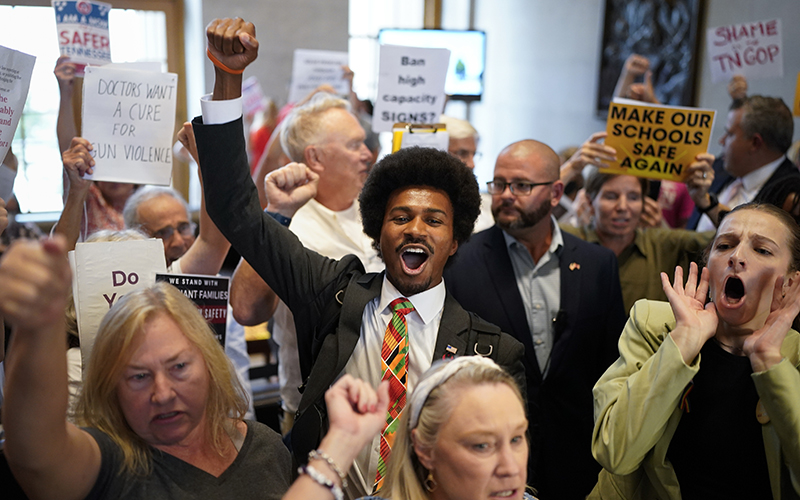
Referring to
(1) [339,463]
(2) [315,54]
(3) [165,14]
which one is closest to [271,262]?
(1) [339,463]

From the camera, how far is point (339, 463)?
4.22 feet

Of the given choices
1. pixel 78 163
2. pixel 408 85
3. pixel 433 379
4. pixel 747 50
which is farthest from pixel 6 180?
pixel 747 50

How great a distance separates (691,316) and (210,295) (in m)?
1.34

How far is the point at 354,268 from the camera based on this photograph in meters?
2.04

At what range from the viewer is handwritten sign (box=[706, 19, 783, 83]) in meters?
4.16

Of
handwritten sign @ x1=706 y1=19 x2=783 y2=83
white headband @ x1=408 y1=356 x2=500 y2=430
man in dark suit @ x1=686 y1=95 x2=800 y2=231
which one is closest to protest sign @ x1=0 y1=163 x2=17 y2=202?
white headband @ x1=408 y1=356 x2=500 y2=430

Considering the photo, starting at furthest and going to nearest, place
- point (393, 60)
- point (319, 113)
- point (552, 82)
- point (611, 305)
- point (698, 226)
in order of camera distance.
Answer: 1. point (552, 82)
2. point (698, 226)
3. point (393, 60)
4. point (319, 113)
5. point (611, 305)

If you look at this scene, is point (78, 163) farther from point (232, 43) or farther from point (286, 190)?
point (232, 43)

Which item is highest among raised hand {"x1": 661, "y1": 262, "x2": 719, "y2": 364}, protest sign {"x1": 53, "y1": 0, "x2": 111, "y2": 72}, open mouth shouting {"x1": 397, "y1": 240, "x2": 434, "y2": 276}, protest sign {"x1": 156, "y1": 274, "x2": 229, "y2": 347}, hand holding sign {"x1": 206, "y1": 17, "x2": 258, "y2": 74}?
protest sign {"x1": 53, "y1": 0, "x2": 111, "y2": 72}

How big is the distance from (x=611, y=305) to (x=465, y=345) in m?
0.98

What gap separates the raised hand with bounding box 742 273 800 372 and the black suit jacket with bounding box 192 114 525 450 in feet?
1.83

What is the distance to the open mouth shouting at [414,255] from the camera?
1869 millimetres

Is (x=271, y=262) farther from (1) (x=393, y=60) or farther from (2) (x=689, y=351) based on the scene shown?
(1) (x=393, y=60)

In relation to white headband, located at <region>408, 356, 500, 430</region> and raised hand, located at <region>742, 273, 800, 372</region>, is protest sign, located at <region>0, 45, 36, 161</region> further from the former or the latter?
raised hand, located at <region>742, 273, 800, 372</region>
